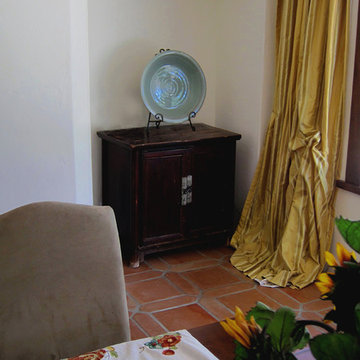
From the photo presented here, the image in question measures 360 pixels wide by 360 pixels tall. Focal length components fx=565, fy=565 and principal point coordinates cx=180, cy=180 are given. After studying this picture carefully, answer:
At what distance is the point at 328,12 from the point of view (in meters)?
2.89

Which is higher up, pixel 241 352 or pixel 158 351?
pixel 241 352

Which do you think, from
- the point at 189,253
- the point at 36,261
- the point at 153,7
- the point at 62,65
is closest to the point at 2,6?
the point at 62,65

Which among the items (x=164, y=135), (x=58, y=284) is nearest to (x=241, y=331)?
(x=58, y=284)

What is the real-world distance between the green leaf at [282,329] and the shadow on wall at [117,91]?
275 centimetres

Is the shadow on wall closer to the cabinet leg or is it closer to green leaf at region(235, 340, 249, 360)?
the cabinet leg

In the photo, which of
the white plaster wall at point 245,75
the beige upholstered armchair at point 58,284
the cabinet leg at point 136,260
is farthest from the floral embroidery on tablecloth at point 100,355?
the white plaster wall at point 245,75

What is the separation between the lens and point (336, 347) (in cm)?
74

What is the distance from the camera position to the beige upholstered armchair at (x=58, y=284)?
4.85 ft

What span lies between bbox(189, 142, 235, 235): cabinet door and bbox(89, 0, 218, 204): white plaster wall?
52 cm

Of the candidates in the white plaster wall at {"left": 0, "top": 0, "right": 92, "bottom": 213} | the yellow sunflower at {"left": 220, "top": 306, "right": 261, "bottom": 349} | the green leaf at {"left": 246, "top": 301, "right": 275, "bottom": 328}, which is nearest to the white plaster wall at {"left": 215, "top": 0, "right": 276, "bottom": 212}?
the white plaster wall at {"left": 0, "top": 0, "right": 92, "bottom": 213}

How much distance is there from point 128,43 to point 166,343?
251 centimetres

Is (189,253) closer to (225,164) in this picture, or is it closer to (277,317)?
(225,164)

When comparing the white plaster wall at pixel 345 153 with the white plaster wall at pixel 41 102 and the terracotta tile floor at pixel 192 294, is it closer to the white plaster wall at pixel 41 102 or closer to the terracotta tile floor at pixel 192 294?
the terracotta tile floor at pixel 192 294

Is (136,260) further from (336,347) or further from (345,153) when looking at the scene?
(336,347)
